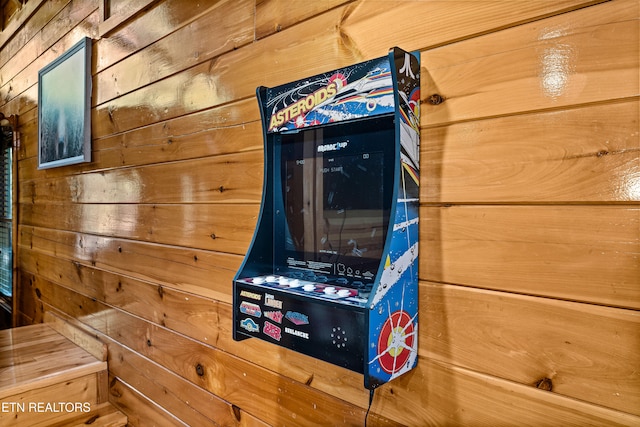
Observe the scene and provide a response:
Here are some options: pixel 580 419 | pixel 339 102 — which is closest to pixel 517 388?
pixel 580 419

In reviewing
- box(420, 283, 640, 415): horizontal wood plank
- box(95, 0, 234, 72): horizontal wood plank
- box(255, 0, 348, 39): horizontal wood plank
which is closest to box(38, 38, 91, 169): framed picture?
box(95, 0, 234, 72): horizontal wood plank

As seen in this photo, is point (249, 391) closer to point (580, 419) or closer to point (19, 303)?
point (580, 419)

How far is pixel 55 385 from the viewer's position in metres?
2.08

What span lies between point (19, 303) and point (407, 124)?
11.7ft

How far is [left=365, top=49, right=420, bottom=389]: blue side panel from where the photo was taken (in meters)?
0.86

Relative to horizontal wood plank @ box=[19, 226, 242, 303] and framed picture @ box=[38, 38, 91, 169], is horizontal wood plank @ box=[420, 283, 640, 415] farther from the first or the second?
framed picture @ box=[38, 38, 91, 169]

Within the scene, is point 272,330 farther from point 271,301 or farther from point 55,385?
point 55,385

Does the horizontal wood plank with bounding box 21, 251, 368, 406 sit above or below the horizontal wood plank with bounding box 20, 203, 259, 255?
below

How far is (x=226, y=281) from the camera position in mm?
1519

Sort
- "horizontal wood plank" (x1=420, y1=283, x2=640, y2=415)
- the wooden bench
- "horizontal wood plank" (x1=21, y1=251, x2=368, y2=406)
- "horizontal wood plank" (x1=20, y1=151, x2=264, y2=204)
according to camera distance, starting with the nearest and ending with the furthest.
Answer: "horizontal wood plank" (x1=420, y1=283, x2=640, y2=415), "horizontal wood plank" (x1=21, y1=251, x2=368, y2=406), "horizontal wood plank" (x1=20, y1=151, x2=264, y2=204), the wooden bench

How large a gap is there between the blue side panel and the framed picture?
6.45ft

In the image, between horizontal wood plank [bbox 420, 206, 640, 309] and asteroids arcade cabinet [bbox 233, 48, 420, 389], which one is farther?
asteroids arcade cabinet [bbox 233, 48, 420, 389]

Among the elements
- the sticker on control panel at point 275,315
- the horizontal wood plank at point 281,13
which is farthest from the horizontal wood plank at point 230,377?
the horizontal wood plank at point 281,13

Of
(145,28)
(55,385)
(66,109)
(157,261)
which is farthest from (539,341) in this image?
(66,109)
